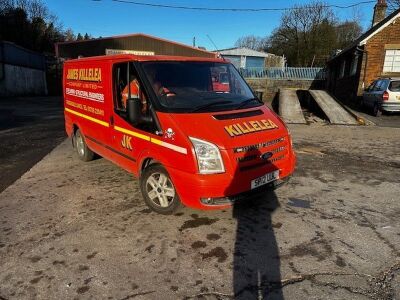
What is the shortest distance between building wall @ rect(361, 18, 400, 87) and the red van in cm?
1709

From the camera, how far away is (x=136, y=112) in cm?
443

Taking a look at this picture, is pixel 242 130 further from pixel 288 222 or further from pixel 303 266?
pixel 303 266

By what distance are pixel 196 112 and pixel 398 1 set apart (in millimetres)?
37702

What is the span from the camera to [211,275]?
Result: 3.27 m

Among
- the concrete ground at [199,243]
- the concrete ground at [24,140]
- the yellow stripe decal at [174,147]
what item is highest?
the yellow stripe decal at [174,147]

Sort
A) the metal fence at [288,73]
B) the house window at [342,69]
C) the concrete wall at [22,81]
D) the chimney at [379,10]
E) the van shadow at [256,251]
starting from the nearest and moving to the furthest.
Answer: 1. the van shadow at [256,251]
2. the chimney at [379,10]
3. the house window at [342,69]
4. the concrete wall at [22,81]
5. the metal fence at [288,73]

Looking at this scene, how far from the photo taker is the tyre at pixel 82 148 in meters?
7.00

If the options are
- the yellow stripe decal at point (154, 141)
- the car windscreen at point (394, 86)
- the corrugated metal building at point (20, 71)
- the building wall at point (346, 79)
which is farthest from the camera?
the corrugated metal building at point (20, 71)

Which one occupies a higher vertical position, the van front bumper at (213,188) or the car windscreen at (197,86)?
the car windscreen at (197,86)

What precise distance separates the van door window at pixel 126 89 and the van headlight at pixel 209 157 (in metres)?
0.81

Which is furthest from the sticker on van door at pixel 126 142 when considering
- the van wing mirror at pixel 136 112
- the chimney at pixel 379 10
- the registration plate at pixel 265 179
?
the chimney at pixel 379 10

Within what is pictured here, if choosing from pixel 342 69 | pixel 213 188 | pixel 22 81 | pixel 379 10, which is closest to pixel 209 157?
pixel 213 188

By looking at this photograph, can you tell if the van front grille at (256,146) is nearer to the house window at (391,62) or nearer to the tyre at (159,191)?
the tyre at (159,191)

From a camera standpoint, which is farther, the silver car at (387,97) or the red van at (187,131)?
the silver car at (387,97)
